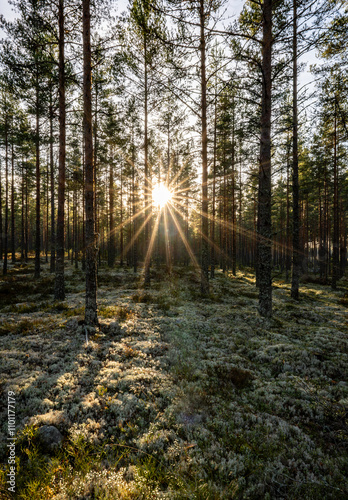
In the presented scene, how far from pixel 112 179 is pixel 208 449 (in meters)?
28.1

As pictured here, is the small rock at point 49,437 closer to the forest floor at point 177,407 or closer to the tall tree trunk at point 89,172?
the forest floor at point 177,407

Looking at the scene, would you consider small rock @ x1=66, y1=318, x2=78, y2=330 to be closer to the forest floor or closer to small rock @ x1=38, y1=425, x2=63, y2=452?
the forest floor

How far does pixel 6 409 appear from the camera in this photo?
3777 millimetres

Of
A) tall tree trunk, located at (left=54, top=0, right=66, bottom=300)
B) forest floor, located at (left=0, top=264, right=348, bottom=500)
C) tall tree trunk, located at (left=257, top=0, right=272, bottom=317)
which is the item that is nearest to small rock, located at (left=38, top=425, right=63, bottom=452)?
forest floor, located at (left=0, top=264, right=348, bottom=500)

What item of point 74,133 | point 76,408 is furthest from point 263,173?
point 74,133

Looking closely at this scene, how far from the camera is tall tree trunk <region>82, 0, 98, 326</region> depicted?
7.32 metres

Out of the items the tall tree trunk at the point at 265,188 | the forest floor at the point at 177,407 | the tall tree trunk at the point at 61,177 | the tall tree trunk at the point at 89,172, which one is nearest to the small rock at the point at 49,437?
the forest floor at the point at 177,407

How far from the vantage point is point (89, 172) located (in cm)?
745

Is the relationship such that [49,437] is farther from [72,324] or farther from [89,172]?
[89,172]

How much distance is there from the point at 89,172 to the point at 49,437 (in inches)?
286

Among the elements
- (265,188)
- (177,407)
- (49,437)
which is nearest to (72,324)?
(49,437)

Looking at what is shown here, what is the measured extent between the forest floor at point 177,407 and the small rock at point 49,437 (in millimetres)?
78

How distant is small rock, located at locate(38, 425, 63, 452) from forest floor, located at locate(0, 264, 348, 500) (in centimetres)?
8

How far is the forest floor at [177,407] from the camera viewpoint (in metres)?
2.72
